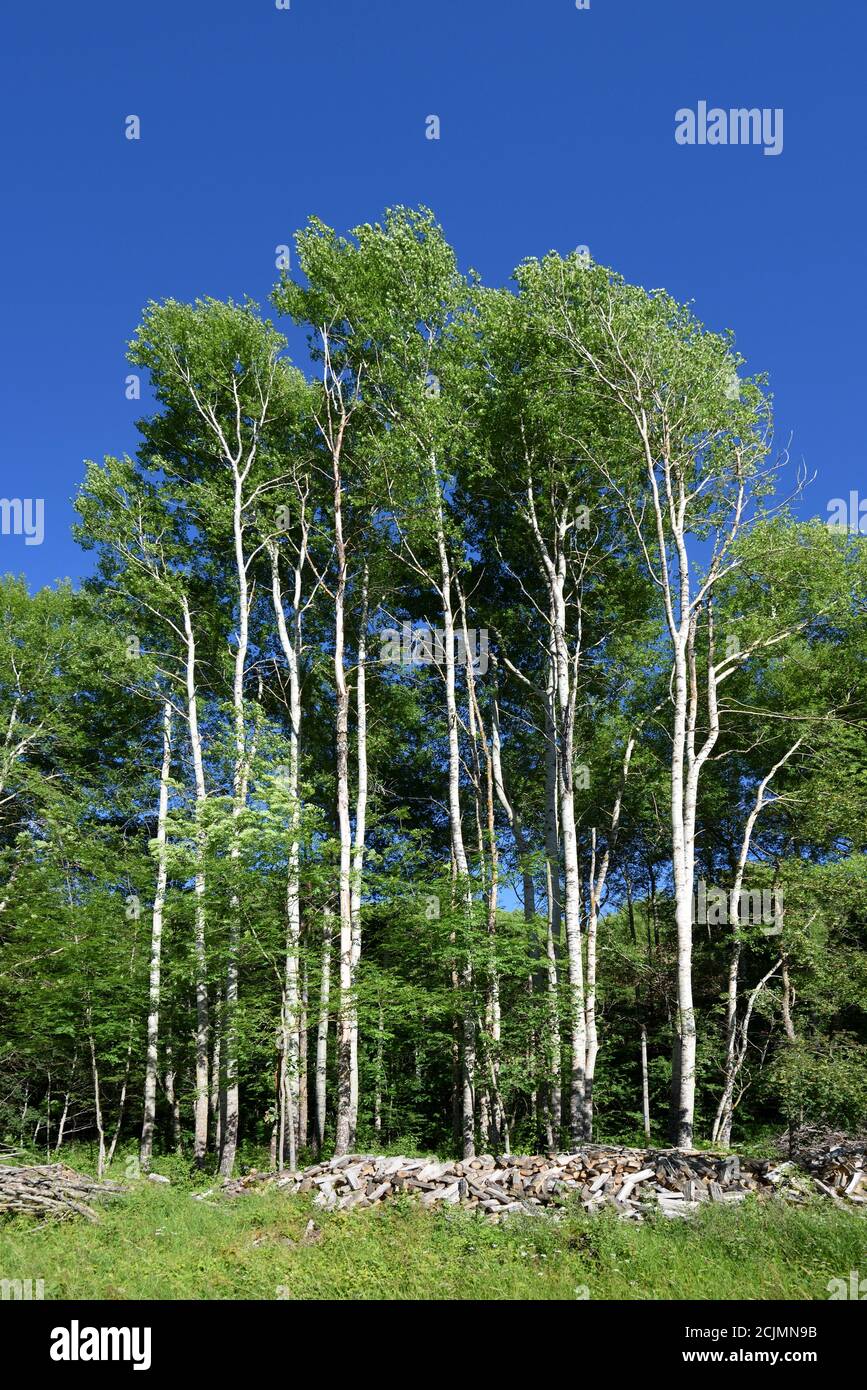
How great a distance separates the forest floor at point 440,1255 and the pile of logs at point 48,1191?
0.73ft

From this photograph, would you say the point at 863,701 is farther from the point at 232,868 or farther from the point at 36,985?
the point at 36,985

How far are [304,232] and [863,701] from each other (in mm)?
17248

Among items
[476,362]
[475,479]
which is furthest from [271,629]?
[476,362]

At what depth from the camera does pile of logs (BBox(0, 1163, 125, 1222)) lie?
9.16 m

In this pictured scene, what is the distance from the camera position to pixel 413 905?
1459 cm

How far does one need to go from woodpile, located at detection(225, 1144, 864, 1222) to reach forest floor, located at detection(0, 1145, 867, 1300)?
41cm

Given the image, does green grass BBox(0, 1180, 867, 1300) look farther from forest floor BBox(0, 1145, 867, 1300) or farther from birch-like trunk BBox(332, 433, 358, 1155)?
birch-like trunk BBox(332, 433, 358, 1155)

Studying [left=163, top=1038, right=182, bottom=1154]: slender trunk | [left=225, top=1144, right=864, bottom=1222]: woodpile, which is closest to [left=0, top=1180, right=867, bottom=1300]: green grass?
[left=225, top=1144, right=864, bottom=1222]: woodpile

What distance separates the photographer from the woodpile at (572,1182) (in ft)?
27.9

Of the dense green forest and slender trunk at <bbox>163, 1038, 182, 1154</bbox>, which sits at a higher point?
the dense green forest

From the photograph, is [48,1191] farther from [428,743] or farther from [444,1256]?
[428,743]

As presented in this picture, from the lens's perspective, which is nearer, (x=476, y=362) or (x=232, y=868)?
(x=232, y=868)

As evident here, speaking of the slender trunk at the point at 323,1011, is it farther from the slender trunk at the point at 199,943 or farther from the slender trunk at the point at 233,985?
the slender trunk at the point at 199,943
